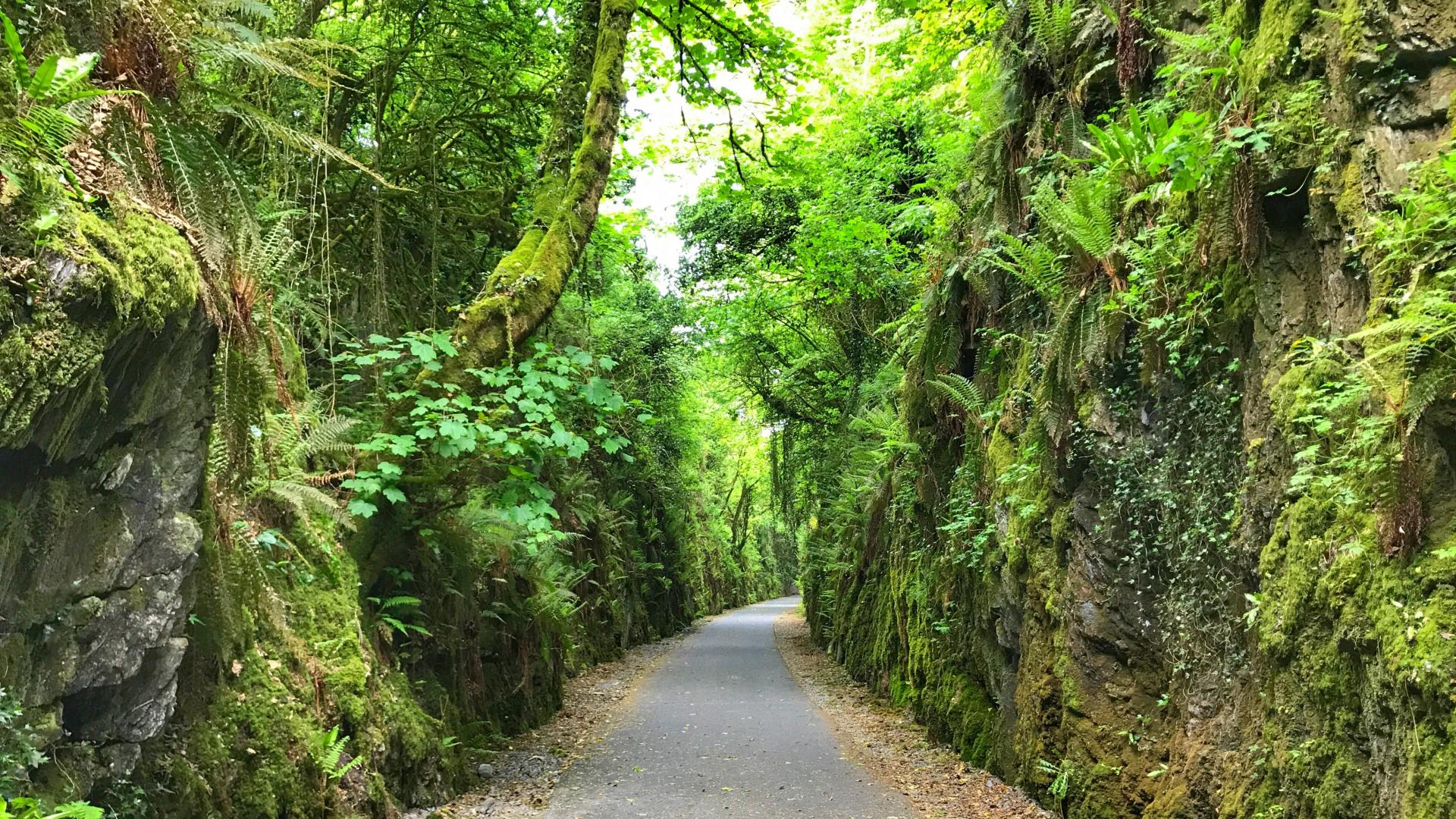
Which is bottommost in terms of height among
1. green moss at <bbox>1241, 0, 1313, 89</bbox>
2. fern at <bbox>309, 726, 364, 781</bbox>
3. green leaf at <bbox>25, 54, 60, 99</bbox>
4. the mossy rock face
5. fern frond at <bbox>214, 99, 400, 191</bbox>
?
fern at <bbox>309, 726, 364, 781</bbox>

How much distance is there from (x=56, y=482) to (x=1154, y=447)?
574cm

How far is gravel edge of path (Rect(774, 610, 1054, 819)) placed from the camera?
260 inches

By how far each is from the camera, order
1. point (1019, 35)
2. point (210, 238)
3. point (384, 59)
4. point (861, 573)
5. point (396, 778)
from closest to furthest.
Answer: point (210, 238) → point (396, 778) → point (384, 59) → point (1019, 35) → point (861, 573)

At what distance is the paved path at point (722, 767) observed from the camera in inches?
255

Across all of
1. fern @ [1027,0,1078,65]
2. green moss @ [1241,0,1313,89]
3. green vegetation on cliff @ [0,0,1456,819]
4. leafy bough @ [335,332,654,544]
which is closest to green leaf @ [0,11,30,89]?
green vegetation on cliff @ [0,0,1456,819]

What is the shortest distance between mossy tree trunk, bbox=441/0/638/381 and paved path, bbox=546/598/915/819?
12.4 ft

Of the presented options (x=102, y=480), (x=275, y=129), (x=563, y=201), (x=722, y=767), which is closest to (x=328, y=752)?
(x=102, y=480)

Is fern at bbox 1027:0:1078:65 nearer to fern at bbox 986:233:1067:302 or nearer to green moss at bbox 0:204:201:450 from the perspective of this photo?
fern at bbox 986:233:1067:302

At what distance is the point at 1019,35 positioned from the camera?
8141 millimetres

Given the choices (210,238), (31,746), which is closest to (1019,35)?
(210,238)

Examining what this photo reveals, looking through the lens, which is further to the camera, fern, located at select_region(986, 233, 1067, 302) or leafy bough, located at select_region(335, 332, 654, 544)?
fern, located at select_region(986, 233, 1067, 302)

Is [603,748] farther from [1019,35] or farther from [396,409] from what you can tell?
[1019,35]

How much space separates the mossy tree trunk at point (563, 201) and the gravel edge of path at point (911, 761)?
16.9 ft

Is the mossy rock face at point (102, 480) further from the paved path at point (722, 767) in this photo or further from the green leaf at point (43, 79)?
Result: the paved path at point (722, 767)
